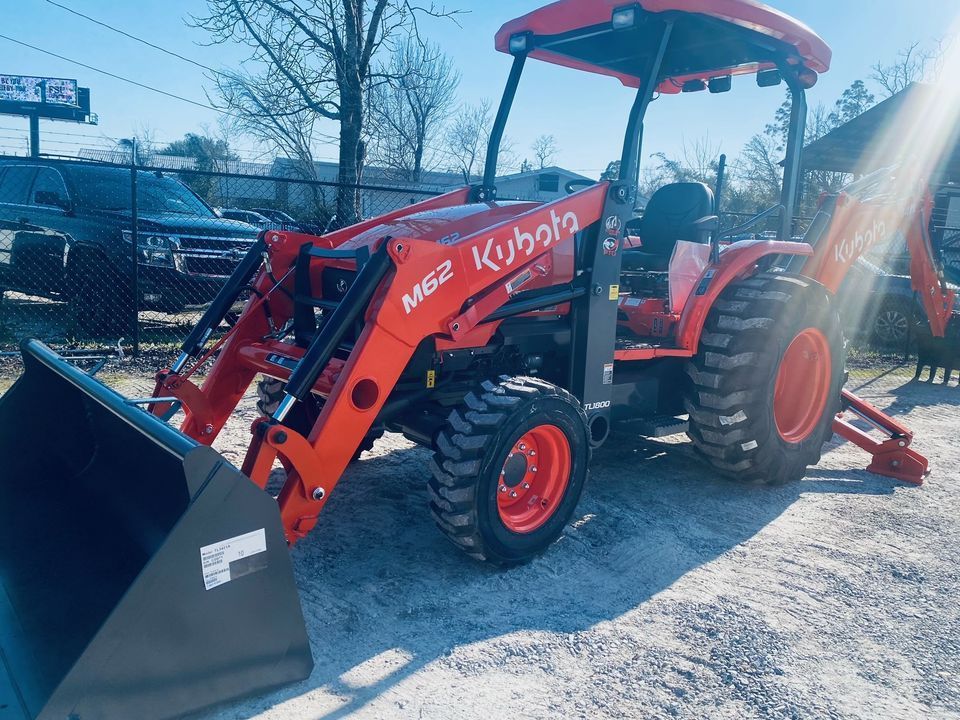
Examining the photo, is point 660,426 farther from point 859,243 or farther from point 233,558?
point 233,558

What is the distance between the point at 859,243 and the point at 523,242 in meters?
3.54

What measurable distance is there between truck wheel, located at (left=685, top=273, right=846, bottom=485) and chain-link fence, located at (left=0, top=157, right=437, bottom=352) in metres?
4.55

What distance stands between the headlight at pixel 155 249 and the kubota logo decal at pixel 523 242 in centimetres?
571

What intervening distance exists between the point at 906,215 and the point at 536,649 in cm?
566

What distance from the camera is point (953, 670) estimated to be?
296cm

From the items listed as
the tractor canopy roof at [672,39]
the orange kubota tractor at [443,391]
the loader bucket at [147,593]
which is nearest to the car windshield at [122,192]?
the orange kubota tractor at [443,391]

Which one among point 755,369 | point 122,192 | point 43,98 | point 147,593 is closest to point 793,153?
point 755,369

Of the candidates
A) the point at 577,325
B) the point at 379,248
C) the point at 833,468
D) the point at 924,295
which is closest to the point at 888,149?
the point at 924,295

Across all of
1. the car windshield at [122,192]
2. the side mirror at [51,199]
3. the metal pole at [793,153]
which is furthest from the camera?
the car windshield at [122,192]

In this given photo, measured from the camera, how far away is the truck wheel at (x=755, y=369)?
452 centimetres

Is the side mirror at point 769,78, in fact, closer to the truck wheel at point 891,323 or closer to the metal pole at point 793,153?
the metal pole at point 793,153

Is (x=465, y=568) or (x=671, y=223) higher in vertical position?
(x=671, y=223)

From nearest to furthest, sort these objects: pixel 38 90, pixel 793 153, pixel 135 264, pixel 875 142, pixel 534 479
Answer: pixel 534 479 → pixel 793 153 → pixel 135 264 → pixel 875 142 → pixel 38 90

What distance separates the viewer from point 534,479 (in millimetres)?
3697
